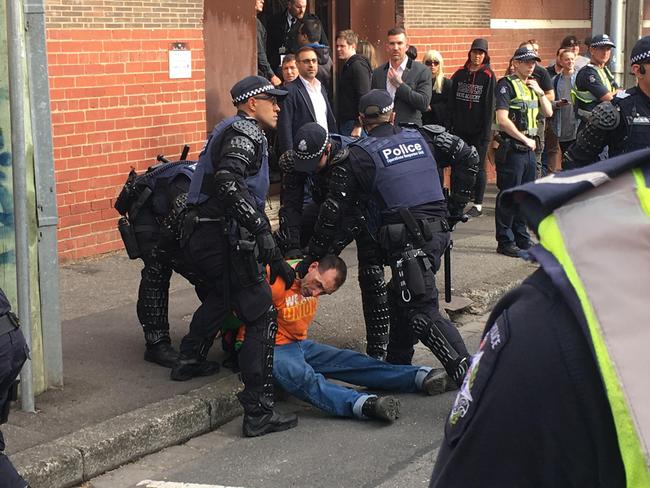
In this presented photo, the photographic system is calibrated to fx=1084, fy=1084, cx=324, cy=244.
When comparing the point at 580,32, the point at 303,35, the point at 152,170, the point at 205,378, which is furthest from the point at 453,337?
the point at 580,32

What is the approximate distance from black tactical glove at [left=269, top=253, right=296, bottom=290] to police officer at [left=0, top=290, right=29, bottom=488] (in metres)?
2.20

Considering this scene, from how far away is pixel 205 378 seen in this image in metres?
6.42

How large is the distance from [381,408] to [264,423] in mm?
631

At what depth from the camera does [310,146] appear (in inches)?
250

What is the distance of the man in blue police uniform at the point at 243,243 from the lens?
5762mm

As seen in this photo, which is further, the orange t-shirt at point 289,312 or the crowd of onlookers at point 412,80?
the crowd of onlookers at point 412,80

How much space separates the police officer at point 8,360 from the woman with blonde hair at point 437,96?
8.50 metres

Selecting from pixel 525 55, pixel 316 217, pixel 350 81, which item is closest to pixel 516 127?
pixel 525 55

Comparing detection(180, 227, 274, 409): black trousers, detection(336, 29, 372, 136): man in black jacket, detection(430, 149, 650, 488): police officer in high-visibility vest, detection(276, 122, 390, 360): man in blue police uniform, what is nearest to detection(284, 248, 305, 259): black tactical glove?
detection(276, 122, 390, 360): man in blue police uniform

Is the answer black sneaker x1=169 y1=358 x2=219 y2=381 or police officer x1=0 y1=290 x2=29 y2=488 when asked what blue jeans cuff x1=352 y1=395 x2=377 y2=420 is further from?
police officer x1=0 y1=290 x2=29 y2=488

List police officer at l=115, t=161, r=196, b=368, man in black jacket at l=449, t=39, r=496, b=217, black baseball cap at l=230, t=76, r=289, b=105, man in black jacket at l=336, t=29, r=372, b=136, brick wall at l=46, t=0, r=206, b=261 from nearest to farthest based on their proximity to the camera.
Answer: black baseball cap at l=230, t=76, r=289, b=105 → police officer at l=115, t=161, r=196, b=368 → brick wall at l=46, t=0, r=206, b=261 → man in black jacket at l=336, t=29, r=372, b=136 → man in black jacket at l=449, t=39, r=496, b=217

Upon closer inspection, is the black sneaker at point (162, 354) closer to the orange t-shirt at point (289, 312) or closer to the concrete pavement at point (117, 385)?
the concrete pavement at point (117, 385)

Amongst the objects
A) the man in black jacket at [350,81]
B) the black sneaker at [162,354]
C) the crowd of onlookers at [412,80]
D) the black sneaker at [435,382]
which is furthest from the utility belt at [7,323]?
the man in black jacket at [350,81]

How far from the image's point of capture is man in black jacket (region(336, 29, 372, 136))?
1091 cm
